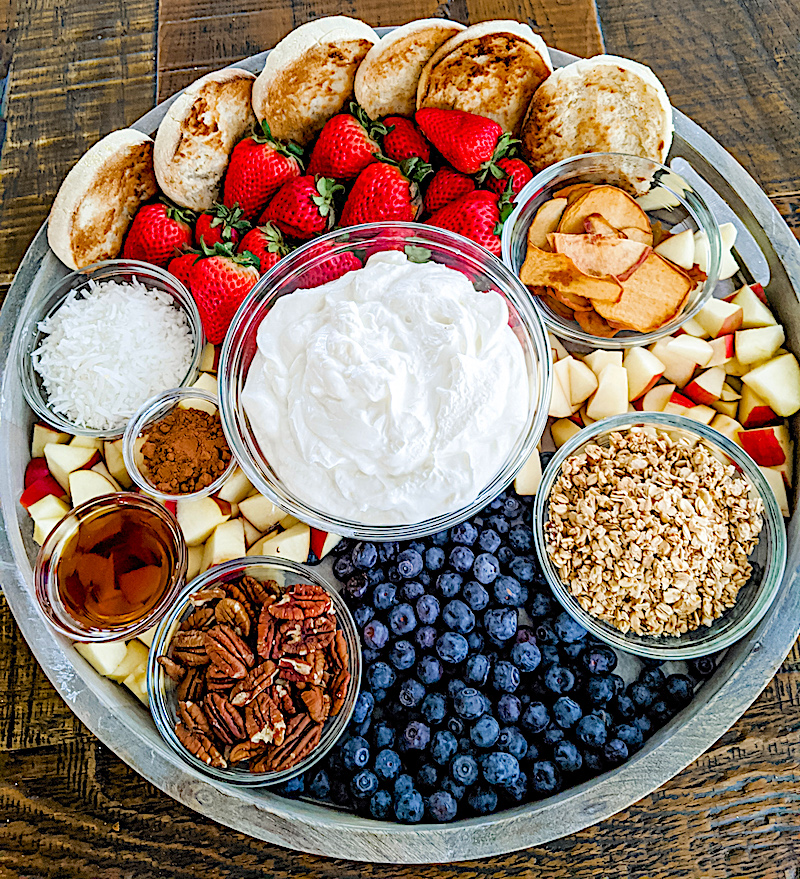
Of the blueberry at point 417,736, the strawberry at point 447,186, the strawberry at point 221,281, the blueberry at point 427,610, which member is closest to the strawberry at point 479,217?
the strawberry at point 447,186

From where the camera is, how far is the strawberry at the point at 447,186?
136 centimetres

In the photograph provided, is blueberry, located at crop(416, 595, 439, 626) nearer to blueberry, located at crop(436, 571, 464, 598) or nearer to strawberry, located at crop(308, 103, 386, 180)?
blueberry, located at crop(436, 571, 464, 598)

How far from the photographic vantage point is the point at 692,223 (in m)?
Result: 1.42

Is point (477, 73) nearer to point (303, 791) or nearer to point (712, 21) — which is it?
point (712, 21)

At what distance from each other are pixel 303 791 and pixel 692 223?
128 centimetres

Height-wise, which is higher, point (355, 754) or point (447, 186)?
point (447, 186)

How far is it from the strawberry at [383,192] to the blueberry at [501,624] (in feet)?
2.43

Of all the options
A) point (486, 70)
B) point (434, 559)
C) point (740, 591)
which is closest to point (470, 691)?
point (434, 559)

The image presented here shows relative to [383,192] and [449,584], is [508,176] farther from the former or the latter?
[449,584]

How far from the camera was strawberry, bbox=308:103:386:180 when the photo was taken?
1330 mm

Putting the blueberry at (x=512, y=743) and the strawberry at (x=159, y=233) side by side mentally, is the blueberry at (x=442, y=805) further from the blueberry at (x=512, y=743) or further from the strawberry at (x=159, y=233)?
the strawberry at (x=159, y=233)

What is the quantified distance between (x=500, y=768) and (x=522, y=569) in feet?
1.08

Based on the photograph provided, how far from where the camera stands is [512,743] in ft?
3.94

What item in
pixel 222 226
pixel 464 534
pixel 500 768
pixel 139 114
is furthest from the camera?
pixel 139 114
